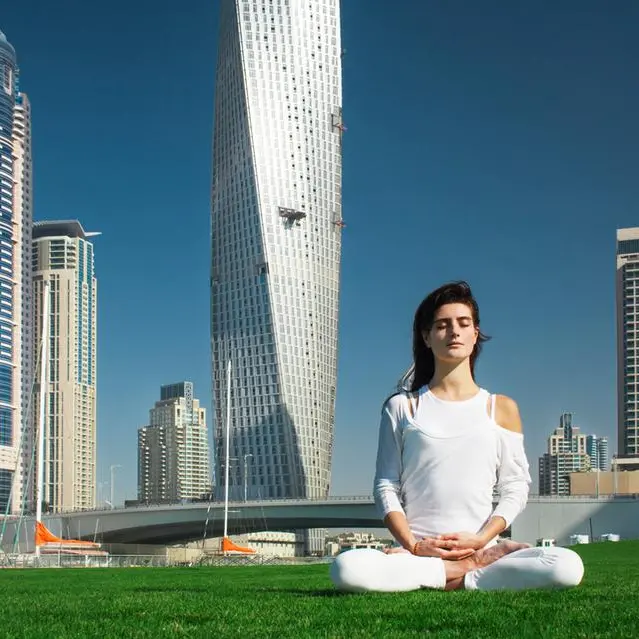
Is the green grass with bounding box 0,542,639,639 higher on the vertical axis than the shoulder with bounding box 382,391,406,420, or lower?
lower

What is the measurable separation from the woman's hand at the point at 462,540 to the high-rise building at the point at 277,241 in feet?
415

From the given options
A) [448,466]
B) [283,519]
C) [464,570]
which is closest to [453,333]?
[448,466]

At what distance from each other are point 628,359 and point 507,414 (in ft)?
614

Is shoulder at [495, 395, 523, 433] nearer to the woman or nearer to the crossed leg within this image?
the woman

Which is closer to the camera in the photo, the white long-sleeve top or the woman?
the woman

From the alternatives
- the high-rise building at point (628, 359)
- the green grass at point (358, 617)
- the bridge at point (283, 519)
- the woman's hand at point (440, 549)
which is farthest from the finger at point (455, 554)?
the high-rise building at point (628, 359)

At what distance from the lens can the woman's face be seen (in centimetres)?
907

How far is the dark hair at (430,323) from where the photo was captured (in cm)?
924

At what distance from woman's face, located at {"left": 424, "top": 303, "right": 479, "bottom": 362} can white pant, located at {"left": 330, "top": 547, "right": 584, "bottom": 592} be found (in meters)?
1.75

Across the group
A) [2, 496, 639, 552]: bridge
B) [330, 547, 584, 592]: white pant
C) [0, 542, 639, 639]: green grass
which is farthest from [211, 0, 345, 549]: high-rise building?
[0, 542, 639, 639]: green grass

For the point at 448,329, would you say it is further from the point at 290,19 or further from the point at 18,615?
the point at 290,19

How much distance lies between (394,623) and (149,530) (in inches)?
4536

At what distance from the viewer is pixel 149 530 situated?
118m

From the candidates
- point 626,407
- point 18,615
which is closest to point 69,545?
point 18,615
